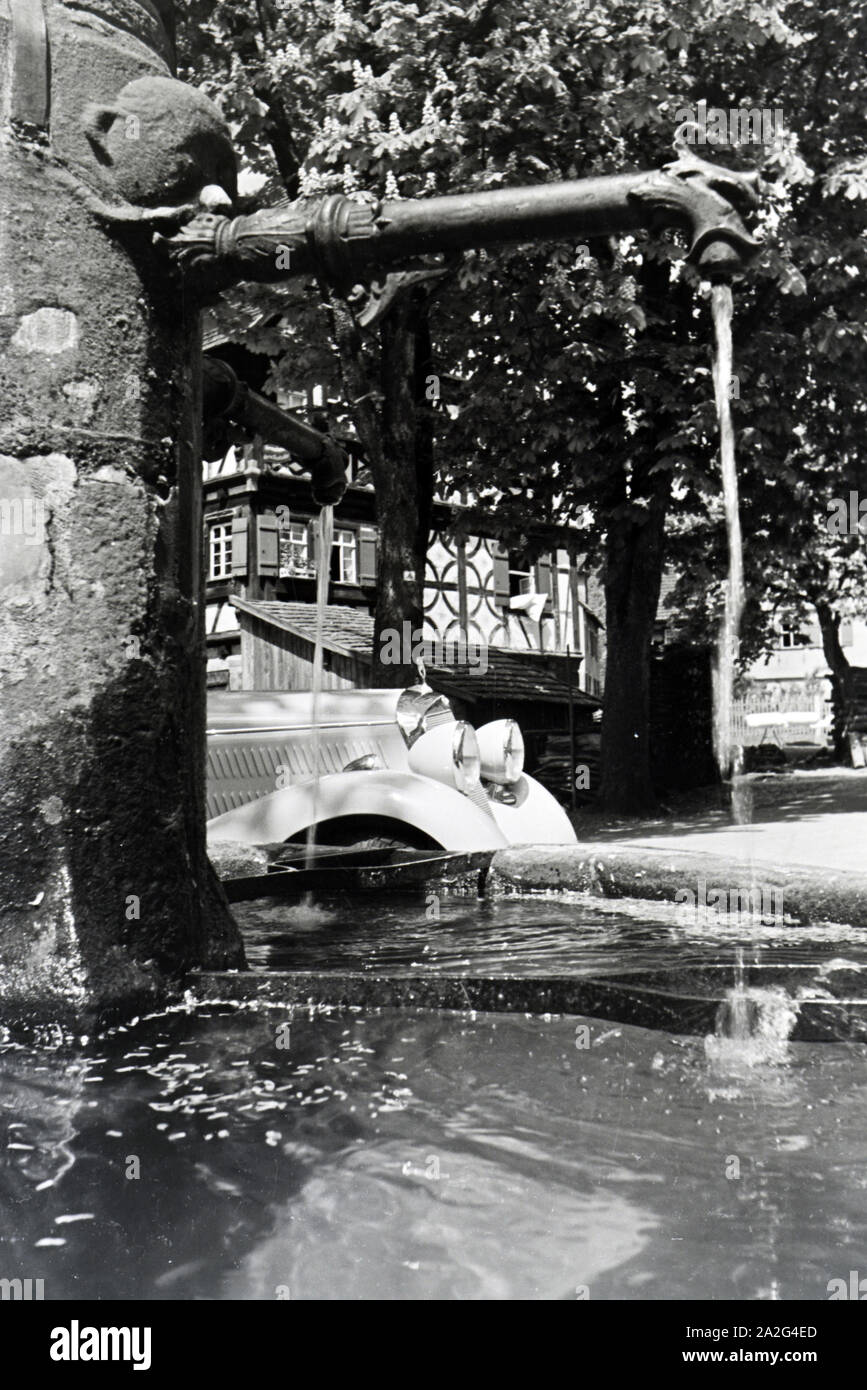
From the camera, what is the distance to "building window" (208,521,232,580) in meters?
26.2

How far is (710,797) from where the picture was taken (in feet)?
66.0

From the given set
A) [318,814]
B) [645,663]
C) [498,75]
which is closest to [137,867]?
[318,814]

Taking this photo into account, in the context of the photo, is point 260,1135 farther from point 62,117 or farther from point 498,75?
point 498,75

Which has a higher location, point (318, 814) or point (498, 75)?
point (498, 75)

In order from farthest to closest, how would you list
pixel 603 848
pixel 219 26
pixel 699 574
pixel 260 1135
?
pixel 699 574
pixel 219 26
pixel 603 848
pixel 260 1135

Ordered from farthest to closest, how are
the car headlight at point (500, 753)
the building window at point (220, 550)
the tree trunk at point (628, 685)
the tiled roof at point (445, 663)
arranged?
the building window at point (220, 550) < the tiled roof at point (445, 663) < the tree trunk at point (628, 685) < the car headlight at point (500, 753)

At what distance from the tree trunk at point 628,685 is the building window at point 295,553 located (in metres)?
10.5

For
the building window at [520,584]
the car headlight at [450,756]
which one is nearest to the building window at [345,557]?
the building window at [520,584]

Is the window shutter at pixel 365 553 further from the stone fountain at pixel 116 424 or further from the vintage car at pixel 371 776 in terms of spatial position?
the stone fountain at pixel 116 424

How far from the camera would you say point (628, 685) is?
669 inches

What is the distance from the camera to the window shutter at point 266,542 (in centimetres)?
2552

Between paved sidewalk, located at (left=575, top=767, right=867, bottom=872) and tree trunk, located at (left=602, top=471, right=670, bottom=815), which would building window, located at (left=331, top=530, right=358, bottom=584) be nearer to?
paved sidewalk, located at (left=575, top=767, right=867, bottom=872)

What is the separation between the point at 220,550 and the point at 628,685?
40.3 ft
